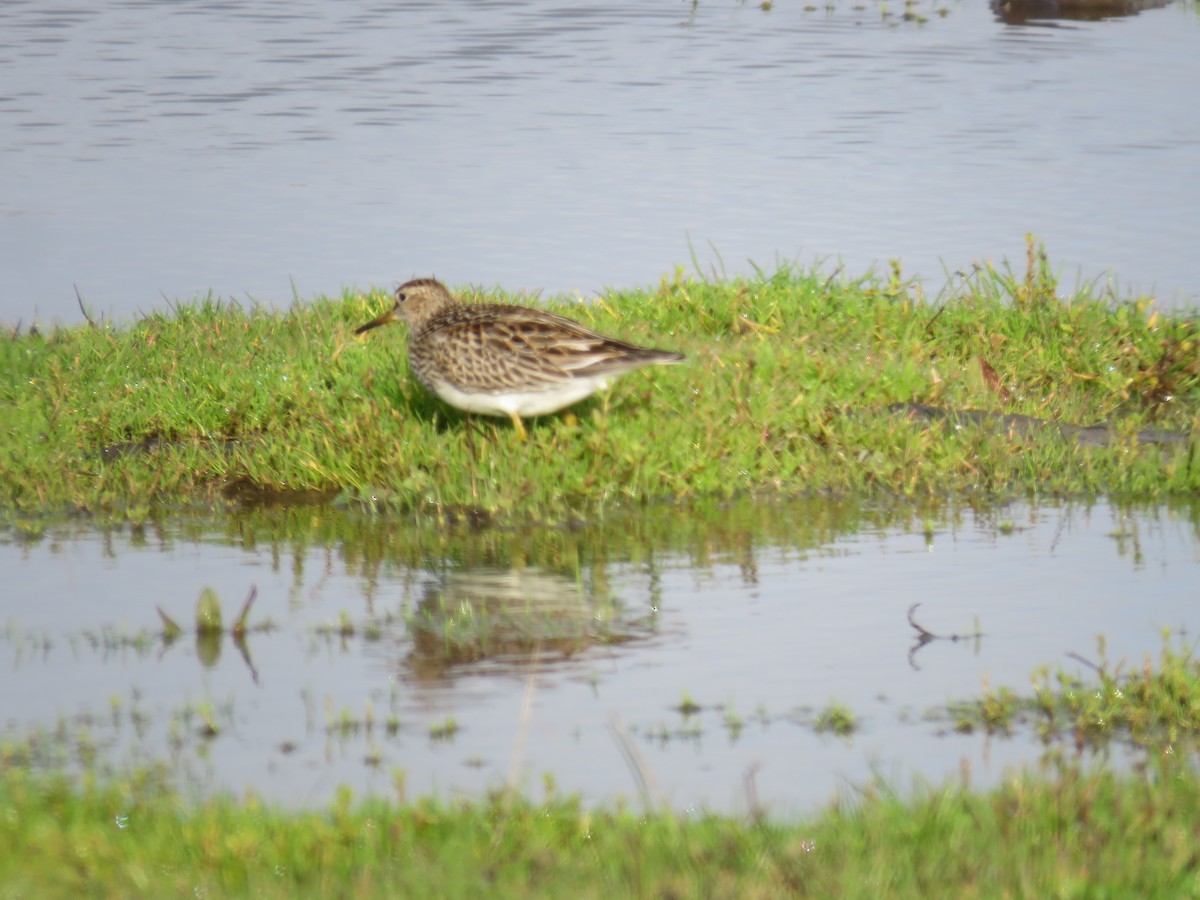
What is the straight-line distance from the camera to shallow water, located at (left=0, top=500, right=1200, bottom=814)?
659cm

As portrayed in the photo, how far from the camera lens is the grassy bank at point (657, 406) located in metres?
10.4

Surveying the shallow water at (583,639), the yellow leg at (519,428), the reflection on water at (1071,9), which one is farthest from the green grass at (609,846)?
the reflection on water at (1071,9)

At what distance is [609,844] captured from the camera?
5629 mm

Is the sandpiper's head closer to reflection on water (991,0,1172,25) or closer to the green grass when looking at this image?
the green grass

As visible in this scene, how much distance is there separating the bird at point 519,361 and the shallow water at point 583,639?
0.85m

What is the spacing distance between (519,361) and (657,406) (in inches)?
49.3

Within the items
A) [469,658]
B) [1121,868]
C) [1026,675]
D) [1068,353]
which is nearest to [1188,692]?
[1026,675]

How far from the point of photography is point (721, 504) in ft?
33.5

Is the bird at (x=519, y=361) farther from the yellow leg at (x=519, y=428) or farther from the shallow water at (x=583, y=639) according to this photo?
the shallow water at (x=583, y=639)

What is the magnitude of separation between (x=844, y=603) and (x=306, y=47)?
911 inches

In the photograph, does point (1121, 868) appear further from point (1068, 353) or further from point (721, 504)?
point (1068, 353)

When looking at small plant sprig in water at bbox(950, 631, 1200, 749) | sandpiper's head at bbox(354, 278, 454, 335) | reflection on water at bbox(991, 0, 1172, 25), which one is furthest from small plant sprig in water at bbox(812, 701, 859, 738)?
reflection on water at bbox(991, 0, 1172, 25)

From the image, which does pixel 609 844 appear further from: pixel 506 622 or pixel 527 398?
pixel 527 398

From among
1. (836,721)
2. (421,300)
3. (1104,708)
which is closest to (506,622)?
(836,721)
